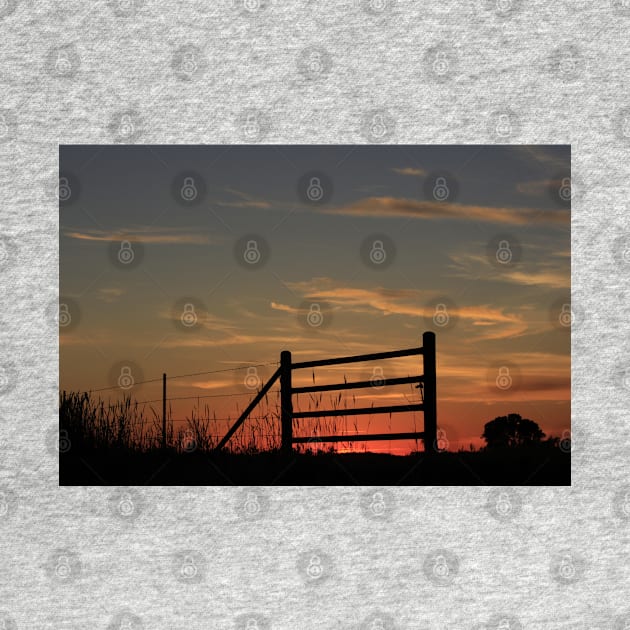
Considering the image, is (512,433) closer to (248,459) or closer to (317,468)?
(317,468)

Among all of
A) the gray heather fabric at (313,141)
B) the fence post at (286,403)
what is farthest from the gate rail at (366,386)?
the gray heather fabric at (313,141)

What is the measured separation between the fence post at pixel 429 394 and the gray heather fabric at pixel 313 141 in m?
0.24

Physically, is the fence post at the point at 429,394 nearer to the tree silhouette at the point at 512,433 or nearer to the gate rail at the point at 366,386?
the gate rail at the point at 366,386

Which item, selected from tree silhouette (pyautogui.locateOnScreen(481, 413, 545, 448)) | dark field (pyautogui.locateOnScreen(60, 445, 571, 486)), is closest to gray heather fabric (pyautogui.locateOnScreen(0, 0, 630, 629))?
dark field (pyautogui.locateOnScreen(60, 445, 571, 486))

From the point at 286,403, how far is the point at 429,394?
628 millimetres

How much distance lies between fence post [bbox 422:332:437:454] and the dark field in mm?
70

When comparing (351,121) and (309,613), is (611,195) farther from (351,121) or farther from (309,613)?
(309,613)

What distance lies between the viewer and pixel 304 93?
359cm

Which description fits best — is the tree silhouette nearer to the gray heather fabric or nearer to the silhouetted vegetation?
the silhouetted vegetation

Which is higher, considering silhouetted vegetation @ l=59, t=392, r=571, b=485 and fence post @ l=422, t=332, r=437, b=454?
fence post @ l=422, t=332, r=437, b=454

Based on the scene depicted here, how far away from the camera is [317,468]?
11.6 feet

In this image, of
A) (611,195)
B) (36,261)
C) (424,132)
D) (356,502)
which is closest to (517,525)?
(356,502)

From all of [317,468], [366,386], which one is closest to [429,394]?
[366,386]

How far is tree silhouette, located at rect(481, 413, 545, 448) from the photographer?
3.47 m
